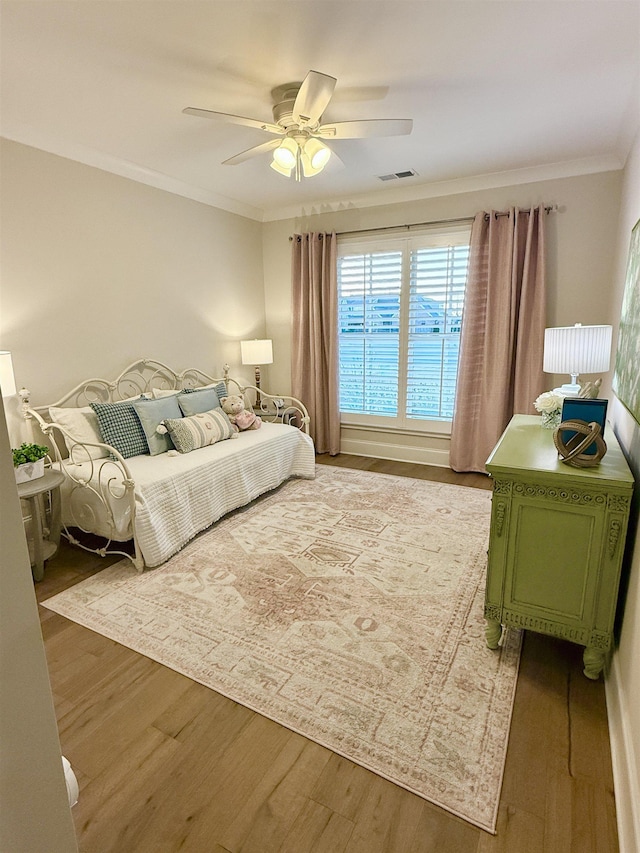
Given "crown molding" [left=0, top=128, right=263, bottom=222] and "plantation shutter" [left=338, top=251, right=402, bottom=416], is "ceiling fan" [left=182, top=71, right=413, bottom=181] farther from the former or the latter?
"plantation shutter" [left=338, top=251, right=402, bottom=416]

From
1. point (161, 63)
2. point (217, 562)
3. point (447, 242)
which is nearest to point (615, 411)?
point (447, 242)

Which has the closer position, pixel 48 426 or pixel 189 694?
pixel 189 694

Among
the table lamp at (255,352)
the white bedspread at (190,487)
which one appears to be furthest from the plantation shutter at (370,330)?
the white bedspread at (190,487)

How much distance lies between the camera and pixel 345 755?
152cm

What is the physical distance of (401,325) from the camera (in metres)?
4.51

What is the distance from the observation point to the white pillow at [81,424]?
9.87 ft

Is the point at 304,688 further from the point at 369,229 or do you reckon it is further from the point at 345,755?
the point at 369,229

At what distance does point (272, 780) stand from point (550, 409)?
207cm

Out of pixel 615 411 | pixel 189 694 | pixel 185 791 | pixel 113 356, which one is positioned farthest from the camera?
pixel 113 356

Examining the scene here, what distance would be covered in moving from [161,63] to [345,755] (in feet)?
9.98

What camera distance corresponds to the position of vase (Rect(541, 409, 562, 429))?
238cm

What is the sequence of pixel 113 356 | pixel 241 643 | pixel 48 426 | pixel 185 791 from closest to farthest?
pixel 185 791
pixel 241 643
pixel 48 426
pixel 113 356

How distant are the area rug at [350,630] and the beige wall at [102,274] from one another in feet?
5.26

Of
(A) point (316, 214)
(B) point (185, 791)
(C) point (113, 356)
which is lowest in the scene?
(B) point (185, 791)
